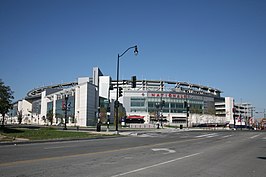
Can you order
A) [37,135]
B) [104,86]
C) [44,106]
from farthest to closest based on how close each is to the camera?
[44,106], [104,86], [37,135]

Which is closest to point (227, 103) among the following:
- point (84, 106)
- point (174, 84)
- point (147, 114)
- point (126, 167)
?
point (174, 84)

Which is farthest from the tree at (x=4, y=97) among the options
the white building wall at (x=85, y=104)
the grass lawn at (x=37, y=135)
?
the white building wall at (x=85, y=104)

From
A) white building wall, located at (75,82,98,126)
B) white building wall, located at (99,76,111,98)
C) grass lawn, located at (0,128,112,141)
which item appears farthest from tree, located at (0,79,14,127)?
white building wall, located at (99,76,111,98)

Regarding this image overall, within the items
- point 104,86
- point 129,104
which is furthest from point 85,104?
point 129,104

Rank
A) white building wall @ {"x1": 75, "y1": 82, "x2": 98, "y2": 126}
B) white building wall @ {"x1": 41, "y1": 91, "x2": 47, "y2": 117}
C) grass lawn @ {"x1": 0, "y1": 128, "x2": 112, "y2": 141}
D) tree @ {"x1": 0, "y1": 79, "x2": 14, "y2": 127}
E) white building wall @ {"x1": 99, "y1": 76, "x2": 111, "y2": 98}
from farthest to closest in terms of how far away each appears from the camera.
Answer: white building wall @ {"x1": 41, "y1": 91, "x2": 47, "y2": 117}
white building wall @ {"x1": 99, "y1": 76, "x2": 111, "y2": 98}
white building wall @ {"x1": 75, "y1": 82, "x2": 98, "y2": 126}
tree @ {"x1": 0, "y1": 79, "x2": 14, "y2": 127}
grass lawn @ {"x1": 0, "y1": 128, "x2": 112, "y2": 141}

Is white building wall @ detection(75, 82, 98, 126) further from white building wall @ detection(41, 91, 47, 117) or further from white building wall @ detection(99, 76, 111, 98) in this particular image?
white building wall @ detection(41, 91, 47, 117)

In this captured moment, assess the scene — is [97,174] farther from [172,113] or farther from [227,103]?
[227,103]

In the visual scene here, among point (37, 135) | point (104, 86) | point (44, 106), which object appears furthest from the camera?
point (44, 106)

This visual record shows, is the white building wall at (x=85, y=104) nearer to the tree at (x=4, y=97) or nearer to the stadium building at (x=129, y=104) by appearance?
the stadium building at (x=129, y=104)

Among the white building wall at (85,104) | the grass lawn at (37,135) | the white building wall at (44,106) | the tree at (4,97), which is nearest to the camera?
the grass lawn at (37,135)

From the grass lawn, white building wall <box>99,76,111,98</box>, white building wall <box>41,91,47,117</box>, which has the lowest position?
the grass lawn

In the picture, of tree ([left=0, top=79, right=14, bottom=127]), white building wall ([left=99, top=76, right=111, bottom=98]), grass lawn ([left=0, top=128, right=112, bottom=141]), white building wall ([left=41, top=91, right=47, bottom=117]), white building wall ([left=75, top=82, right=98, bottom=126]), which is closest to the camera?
grass lawn ([left=0, top=128, right=112, bottom=141])

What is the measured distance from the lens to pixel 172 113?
140375mm

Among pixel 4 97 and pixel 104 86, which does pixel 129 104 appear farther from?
pixel 4 97
